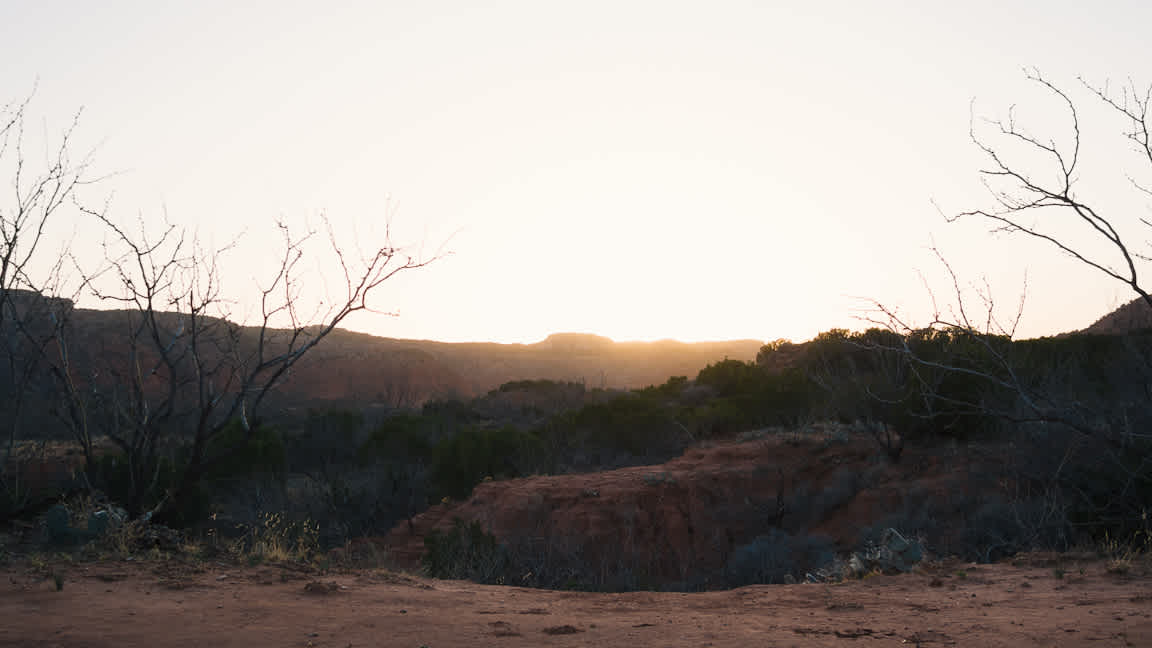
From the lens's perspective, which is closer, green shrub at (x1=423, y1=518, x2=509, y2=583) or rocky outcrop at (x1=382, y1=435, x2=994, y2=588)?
green shrub at (x1=423, y1=518, x2=509, y2=583)

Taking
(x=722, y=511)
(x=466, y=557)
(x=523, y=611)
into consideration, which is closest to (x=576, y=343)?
(x=722, y=511)

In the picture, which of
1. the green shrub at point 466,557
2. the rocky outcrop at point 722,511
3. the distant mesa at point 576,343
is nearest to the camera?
the green shrub at point 466,557

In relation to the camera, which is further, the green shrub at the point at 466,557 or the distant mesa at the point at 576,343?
the distant mesa at the point at 576,343

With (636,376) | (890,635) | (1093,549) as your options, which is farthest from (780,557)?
(636,376)

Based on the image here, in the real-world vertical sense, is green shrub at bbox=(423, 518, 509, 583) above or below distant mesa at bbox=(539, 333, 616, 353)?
below

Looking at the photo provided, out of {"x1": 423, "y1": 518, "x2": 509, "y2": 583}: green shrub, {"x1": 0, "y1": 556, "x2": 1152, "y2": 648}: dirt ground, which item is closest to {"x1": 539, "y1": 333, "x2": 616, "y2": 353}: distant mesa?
{"x1": 423, "y1": 518, "x2": 509, "y2": 583}: green shrub

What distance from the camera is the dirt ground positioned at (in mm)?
4852

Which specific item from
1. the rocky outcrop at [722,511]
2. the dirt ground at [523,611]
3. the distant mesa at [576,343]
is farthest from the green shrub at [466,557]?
the distant mesa at [576,343]

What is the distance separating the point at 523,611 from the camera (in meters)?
5.88

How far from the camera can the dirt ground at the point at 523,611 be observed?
15.9ft

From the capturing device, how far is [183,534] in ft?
28.7

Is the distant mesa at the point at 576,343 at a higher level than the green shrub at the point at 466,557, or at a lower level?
higher

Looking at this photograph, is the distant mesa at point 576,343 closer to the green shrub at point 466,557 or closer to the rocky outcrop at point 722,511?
the rocky outcrop at point 722,511

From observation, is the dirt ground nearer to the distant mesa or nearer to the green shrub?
the green shrub
